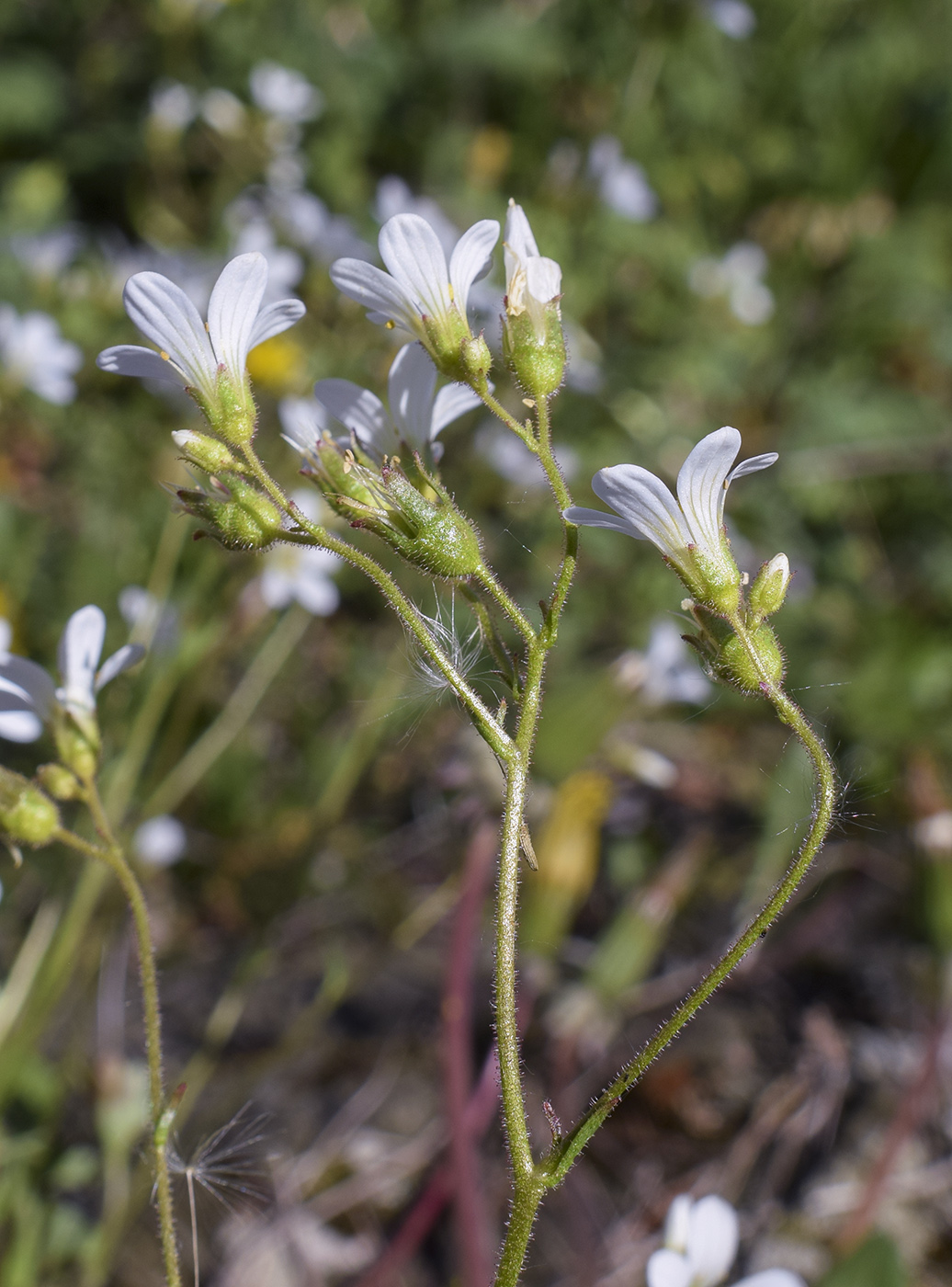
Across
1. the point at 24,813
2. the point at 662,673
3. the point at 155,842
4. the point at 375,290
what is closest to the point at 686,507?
the point at 375,290

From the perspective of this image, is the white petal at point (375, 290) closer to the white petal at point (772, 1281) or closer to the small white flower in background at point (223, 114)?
the white petal at point (772, 1281)

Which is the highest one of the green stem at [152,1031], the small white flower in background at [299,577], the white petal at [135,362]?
the white petal at [135,362]

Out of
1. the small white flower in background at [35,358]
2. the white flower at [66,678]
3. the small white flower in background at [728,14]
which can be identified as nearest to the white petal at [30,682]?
the white flower at [66,678]

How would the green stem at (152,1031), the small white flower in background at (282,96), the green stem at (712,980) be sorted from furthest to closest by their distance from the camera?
the small white flower in background at (282,96) → the green stem at (152,1031) → the green stem at (712,980)

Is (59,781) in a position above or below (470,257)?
below

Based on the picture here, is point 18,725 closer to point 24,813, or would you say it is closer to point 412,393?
point 24,813

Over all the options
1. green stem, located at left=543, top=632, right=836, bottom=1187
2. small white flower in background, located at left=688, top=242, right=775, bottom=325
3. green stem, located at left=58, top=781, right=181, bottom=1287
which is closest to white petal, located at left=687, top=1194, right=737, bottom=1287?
green stem, located at left=543, top=632, right=836, bottom=1187

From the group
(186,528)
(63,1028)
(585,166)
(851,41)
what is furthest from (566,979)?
(851,41)
